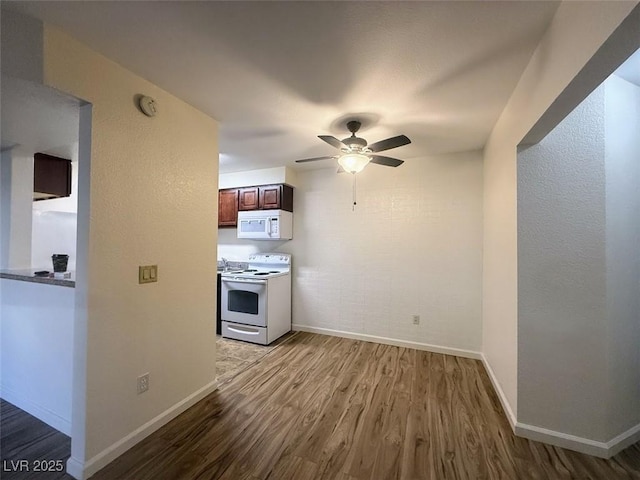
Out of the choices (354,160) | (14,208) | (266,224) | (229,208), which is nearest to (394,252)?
(354,160)

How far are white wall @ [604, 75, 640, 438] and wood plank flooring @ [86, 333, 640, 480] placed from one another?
0.34m

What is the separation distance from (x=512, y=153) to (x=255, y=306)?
10.5 ft

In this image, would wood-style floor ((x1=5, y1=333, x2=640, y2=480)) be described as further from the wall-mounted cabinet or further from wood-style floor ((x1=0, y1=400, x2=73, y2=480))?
the wall-mounted cabinet

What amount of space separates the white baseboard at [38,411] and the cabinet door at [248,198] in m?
2.92

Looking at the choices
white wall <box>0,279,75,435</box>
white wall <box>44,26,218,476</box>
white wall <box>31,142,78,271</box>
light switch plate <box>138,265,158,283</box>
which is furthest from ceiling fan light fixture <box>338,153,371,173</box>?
white wall <box>31,142,78,271</box>

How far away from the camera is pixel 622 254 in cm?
174

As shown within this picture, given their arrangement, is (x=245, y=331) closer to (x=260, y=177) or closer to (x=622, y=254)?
(x=260, y=177)

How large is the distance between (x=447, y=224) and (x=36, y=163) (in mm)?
4545

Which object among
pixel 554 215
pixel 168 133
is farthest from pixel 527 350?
pixel 168 133

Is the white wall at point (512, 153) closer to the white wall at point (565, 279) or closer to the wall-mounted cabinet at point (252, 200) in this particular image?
the white wall at point (565, 279)

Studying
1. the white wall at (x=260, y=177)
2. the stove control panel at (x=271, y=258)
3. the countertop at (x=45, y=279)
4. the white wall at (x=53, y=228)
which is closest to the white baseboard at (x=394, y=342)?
the stove control panel at (x=271, y=258)

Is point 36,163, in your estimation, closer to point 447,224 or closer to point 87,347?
point 87,347

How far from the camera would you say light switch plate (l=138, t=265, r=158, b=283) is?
1.79 metres

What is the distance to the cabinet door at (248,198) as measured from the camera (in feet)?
13.2
